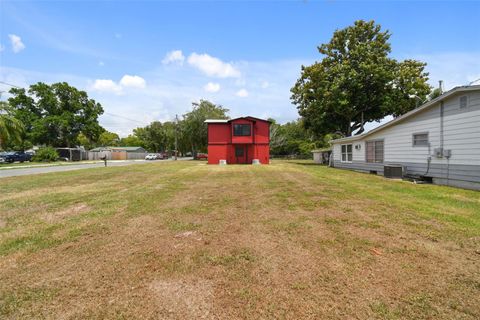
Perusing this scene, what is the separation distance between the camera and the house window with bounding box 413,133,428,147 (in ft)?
35.3

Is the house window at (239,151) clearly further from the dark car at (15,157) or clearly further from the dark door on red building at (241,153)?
the dark car at (15,157)

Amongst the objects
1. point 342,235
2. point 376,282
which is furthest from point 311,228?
point 376,282

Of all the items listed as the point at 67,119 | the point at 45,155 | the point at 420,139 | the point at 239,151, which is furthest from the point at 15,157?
the point at 420,139

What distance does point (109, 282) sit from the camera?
2.80 m

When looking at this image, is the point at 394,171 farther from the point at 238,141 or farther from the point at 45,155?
the point at 45,155

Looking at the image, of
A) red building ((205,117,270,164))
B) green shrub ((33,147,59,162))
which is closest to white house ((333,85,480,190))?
red building ((205,117,270,164))

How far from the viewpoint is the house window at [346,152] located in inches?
727

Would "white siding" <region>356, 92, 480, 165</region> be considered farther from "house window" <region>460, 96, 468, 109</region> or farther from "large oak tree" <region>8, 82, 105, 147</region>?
"large oak tree" <region>8, 82, 105, 147</region>

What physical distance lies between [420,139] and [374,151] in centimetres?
389

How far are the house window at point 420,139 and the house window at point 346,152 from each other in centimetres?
704

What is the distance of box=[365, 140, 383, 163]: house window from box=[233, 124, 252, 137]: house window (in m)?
13.0

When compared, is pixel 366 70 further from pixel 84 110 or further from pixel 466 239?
pixel 84 110

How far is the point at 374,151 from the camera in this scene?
14922 mm

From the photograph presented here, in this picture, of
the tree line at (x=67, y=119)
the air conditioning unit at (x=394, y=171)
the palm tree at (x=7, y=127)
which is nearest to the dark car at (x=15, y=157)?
the tree line at (x=67, y=119)
